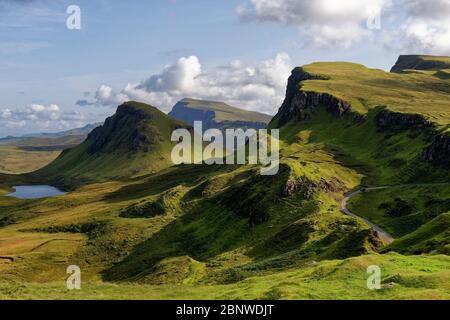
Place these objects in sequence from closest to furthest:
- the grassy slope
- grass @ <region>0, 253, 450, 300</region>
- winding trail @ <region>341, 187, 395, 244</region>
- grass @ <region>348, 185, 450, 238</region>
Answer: grass @ <region>0, 253, 450, 300</region>
the grassy slope
winding trail @ <region>341, 187, 395, 244</region>
grass @ <region>348, 185, 450, 238</region>

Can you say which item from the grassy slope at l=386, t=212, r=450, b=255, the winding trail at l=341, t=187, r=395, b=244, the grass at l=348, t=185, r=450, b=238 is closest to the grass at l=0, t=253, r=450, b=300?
the grassy slope at l=386, t=212, r=450, b=255

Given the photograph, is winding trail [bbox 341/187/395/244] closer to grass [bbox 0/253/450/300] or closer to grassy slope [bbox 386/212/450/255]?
grassy slope [bbox 386/212/450/255]

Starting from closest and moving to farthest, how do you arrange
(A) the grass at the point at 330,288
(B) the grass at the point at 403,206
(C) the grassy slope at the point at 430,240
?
(A) the grass at the point at 330,288 → (C) the grassy slope at the point at 430,240 → (B) the grass at the point at 403,206

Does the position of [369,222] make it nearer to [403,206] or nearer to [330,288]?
[403,206]

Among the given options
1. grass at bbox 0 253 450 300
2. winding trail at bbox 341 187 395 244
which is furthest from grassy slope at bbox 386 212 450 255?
winding trail at bbox 341 187 395 244

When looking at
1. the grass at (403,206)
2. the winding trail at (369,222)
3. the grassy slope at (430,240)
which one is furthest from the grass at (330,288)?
the grass at (403,206)

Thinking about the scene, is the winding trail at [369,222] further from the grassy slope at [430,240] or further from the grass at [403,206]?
the grassy slope at [430,240]

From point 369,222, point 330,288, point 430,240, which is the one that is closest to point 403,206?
point 369,222

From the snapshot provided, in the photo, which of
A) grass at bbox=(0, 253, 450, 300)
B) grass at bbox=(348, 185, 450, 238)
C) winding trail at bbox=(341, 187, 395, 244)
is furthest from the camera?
grass at bbox=(348, 185, 450, 238)

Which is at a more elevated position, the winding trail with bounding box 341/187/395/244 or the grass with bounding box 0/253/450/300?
the grass with bounding box 0/253/450/300

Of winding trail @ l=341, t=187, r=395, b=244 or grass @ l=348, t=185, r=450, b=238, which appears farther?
grass @ l=348, t=185, r=450, b=238
